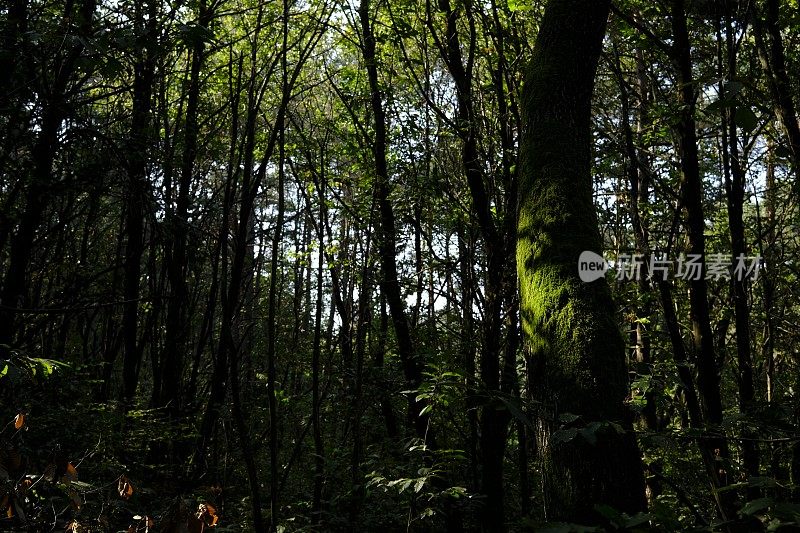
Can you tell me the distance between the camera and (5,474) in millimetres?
2068

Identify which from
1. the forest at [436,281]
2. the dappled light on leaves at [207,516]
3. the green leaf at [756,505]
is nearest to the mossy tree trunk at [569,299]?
the forest at [436,281]

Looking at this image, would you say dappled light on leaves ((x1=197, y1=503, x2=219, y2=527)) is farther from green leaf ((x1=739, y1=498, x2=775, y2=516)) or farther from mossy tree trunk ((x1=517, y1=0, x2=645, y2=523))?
green leaf ((x1=739, y1=498, x2=775, y2=516))

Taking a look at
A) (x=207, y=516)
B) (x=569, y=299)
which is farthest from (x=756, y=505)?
(x=207, y=516)

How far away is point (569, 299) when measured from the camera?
2258 mm

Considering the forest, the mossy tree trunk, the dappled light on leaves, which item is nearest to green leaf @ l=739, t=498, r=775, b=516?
the forest

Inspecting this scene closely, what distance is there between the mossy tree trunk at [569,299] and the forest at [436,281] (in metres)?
0.01

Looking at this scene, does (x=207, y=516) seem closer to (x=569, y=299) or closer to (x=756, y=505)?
(x=569, y=299)

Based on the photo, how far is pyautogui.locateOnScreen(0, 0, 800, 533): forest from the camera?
2.31m

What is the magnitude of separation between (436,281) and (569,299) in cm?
517

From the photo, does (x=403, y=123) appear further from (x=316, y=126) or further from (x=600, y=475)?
(x=600, y=475)

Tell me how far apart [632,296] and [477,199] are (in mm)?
2254

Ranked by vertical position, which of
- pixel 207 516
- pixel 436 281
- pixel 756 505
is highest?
pixel 436 281

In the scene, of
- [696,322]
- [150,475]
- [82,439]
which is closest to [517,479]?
[696,322]

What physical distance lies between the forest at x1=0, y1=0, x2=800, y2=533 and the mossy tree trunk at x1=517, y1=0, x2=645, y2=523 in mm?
10
